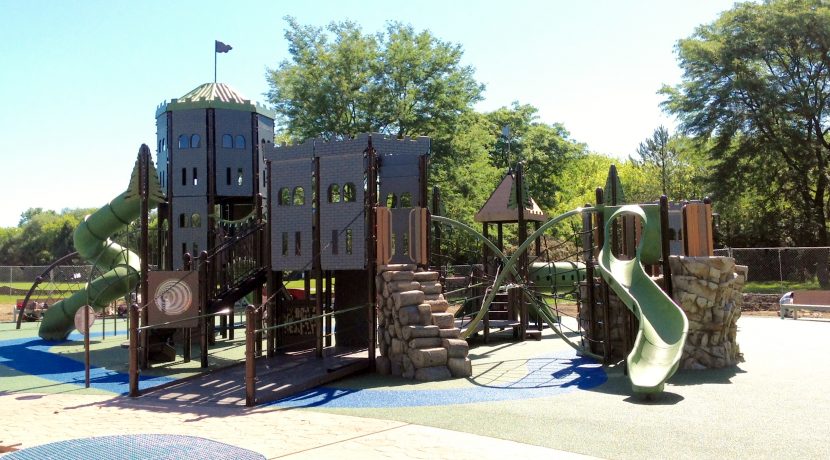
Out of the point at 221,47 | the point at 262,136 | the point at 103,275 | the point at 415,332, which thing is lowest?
the point at 415,332

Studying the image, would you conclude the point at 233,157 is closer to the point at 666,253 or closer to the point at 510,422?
the point at 666,253

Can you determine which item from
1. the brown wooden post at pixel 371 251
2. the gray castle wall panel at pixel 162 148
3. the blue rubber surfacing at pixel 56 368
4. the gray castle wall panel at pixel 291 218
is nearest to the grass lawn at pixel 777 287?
the brown wooden post at pixel 371 251

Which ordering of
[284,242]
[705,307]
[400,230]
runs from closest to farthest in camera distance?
[705,307]
[284,242]
[400,230]

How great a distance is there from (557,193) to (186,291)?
3560 centimetres

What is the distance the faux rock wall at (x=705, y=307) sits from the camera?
11.6 metres

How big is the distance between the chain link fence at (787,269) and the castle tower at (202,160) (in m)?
24.1

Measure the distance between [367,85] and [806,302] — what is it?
20505 mm

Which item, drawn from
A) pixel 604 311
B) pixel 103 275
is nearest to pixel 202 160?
pixel 103 275

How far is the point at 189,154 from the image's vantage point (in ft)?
56.8

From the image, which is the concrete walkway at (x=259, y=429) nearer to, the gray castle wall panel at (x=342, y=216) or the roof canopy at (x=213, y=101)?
the gray castle wall panel at (x=342, y=216)

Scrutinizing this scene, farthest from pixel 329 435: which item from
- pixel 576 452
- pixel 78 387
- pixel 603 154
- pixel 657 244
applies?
pixel 603 154

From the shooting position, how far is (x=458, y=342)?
11.3 m

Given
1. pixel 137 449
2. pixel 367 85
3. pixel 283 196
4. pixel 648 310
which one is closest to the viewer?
pixel 137 449

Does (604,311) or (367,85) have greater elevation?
(367,85)
